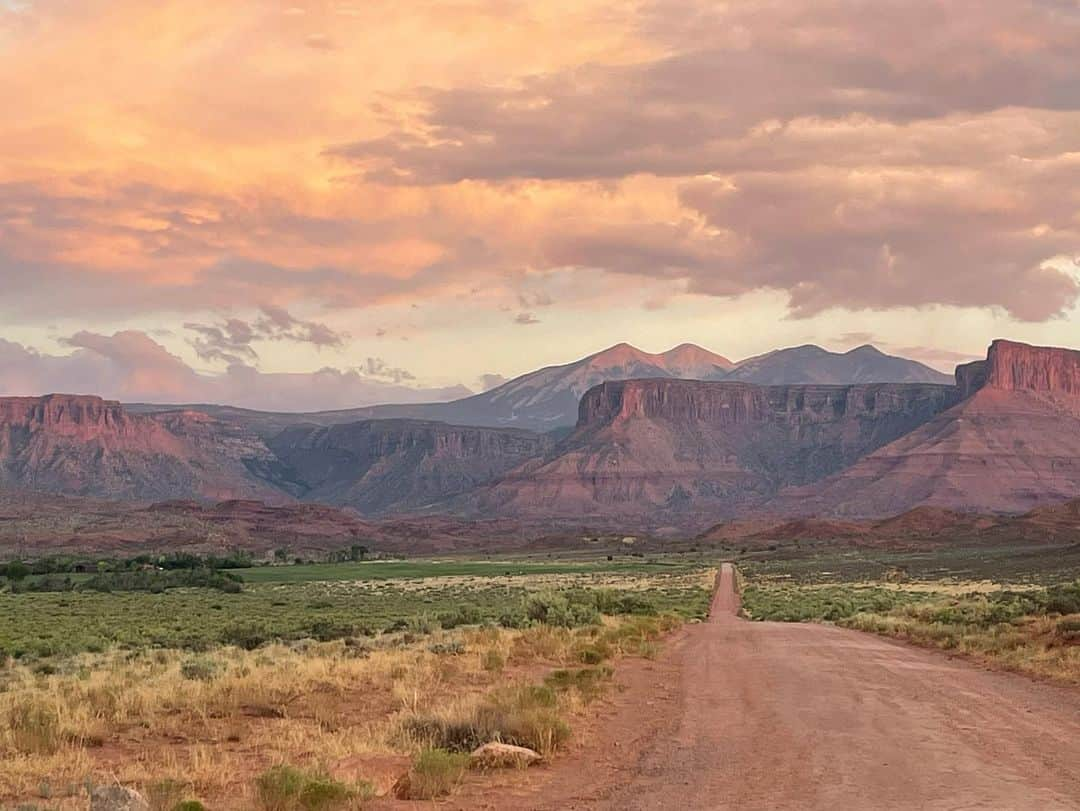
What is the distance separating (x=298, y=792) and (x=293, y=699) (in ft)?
26.8

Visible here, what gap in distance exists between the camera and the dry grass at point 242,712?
13.4 metres

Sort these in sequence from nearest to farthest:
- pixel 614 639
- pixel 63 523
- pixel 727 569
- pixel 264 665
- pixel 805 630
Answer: pixel 264 665, pixel 614 639, pixel 805 630, pixel 727 569, pixel 63 523

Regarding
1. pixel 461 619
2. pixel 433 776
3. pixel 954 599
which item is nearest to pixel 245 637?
pixel 461 619

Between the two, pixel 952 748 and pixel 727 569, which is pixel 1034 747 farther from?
pixel 727 569

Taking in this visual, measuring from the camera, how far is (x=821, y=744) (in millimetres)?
15562

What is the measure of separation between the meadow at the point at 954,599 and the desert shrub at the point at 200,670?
15271 mm

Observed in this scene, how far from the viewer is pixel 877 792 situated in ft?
41.0

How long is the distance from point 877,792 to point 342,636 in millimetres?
24728

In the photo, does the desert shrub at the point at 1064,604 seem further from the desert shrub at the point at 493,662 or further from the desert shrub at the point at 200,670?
the desert shrub at the point at 200,670

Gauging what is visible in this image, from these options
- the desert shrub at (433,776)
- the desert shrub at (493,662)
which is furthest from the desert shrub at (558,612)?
the desert shrub at (433,776)

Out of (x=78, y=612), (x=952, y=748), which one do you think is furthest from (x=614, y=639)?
(x=78, y=612)

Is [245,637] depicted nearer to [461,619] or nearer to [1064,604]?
[461,619]

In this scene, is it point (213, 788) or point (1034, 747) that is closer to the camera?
point (213, 788)

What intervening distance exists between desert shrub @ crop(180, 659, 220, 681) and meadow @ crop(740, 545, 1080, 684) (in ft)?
50.1
